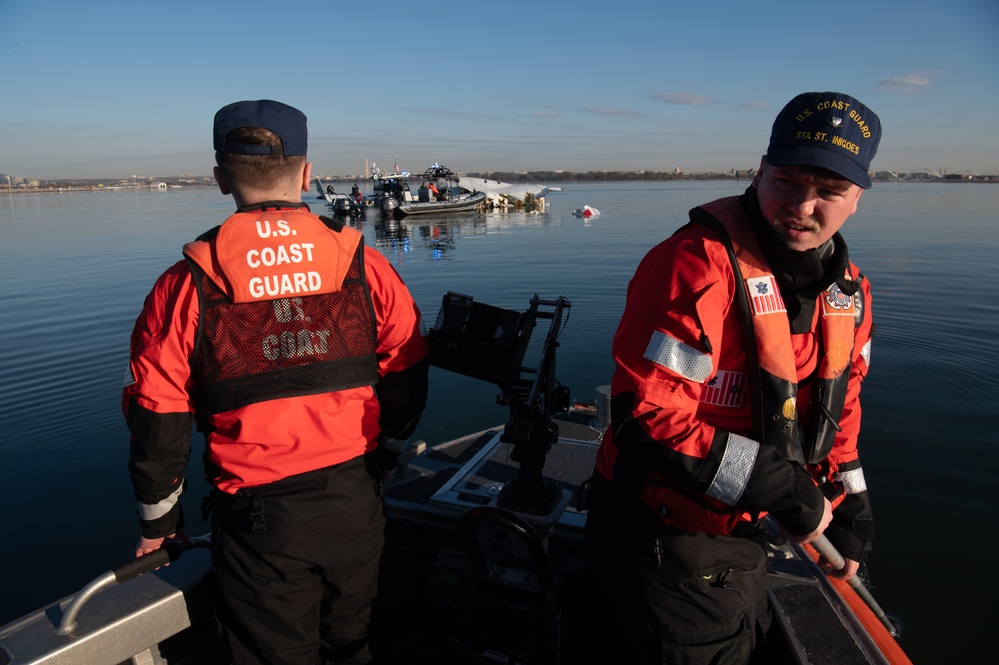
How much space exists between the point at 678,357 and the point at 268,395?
49.1 inches

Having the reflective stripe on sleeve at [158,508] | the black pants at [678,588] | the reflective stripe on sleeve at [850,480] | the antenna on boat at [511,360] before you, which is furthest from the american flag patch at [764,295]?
the reflective stripe on sleeve at [158,508]

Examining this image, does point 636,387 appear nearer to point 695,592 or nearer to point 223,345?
point 695,592

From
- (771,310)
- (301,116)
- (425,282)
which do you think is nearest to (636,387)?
(771,310)

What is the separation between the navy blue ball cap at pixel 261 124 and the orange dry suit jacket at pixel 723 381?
120 cm

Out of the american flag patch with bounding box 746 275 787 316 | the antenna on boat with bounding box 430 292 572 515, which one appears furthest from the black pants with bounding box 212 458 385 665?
the american flag patch with bounding box 746 275 787 316

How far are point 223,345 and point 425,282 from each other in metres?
14.0

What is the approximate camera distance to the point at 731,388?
65.8 inches

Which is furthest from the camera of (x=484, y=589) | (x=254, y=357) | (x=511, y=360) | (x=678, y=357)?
(x=511, y=360)

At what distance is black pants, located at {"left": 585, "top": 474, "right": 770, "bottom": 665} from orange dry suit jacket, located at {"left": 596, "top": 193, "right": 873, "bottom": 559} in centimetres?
7

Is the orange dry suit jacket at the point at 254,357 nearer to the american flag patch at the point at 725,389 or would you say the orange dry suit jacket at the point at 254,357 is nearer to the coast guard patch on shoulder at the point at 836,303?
the american flag patch at the point at 725,389

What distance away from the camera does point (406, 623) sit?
289 cm

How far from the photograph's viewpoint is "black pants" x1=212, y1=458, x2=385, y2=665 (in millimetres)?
1926

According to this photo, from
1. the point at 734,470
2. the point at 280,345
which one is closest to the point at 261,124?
the point at 280,345

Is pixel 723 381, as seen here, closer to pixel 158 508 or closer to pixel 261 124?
pixel 261 124
